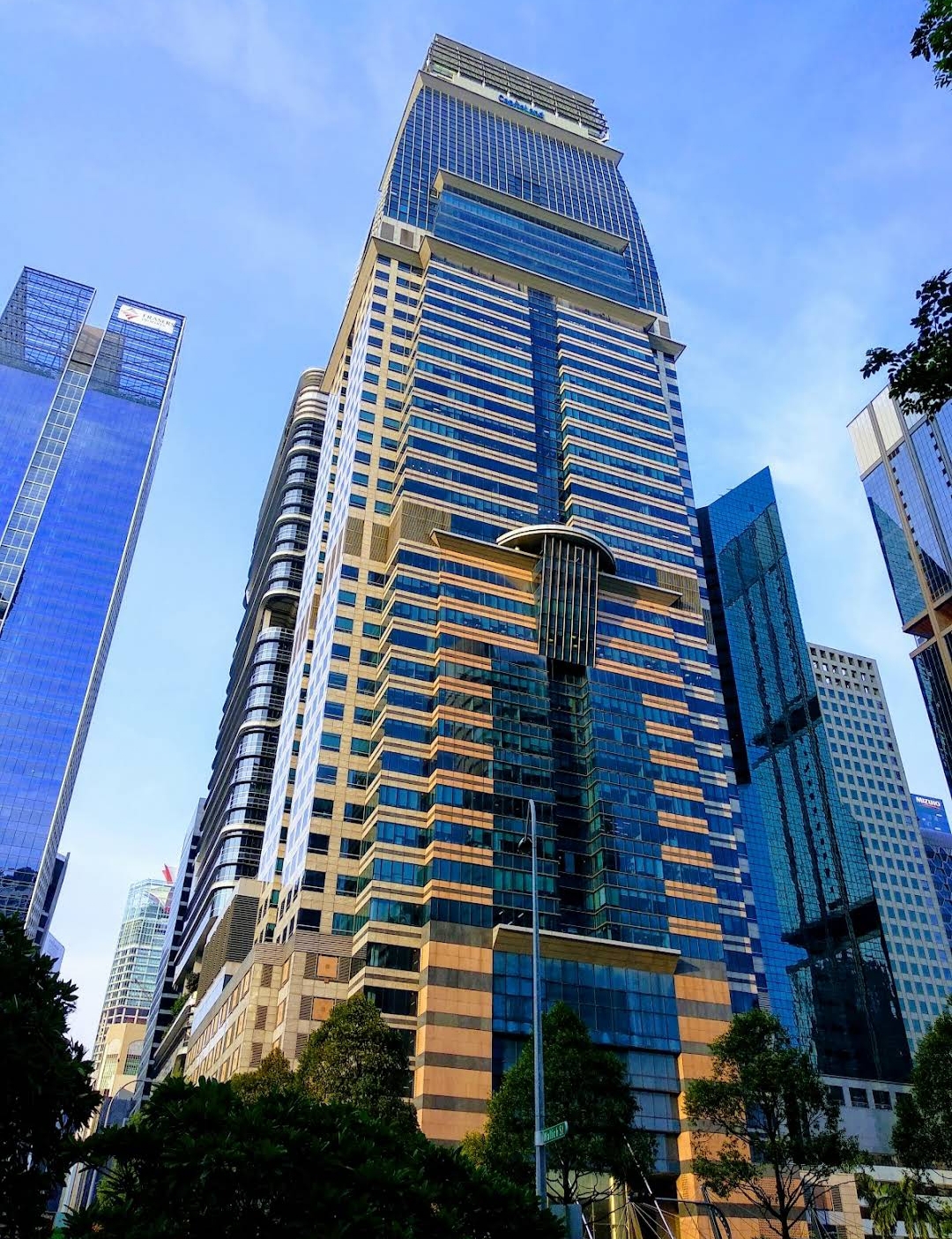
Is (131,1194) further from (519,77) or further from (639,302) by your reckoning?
(519,77)

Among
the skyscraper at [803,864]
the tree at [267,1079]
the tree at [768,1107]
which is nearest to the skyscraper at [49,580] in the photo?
the tree at [267,1079]

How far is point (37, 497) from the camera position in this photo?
595 ft

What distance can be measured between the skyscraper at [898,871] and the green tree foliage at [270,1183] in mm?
172386

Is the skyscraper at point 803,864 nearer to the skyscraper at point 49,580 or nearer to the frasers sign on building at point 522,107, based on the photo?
the frasers sign on building at point 522,107

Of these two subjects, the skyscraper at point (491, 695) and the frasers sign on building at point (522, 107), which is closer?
the skyscraper at point (491, 695)

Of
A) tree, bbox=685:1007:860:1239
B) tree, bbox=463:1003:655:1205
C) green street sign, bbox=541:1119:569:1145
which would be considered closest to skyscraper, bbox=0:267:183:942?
tree, bbox=463:1003:655:1205

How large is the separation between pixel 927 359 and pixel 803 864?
17310cm

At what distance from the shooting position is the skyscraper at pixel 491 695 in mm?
70500

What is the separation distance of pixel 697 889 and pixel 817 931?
109m

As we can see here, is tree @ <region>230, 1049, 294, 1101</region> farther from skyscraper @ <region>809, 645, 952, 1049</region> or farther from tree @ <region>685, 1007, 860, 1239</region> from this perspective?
skyscraper @ <region>809, 645, 952, 1049</region>

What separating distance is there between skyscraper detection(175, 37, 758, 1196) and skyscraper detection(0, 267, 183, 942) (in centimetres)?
7067

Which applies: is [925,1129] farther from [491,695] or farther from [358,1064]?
[491,695]

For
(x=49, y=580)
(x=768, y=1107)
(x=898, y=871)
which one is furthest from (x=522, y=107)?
(x=898, y=871)

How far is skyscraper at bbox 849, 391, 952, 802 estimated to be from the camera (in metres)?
148
